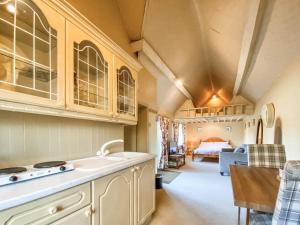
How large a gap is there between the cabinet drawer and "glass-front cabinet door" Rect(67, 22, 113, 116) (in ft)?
2.13

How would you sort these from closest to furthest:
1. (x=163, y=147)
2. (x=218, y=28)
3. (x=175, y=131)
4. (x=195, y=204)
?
1. (x=195, y=204)
2. (x=218, y=28)
3. (x=163, y=147)
4. (x=175, y=131)

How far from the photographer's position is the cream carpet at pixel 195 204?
92.1 inches

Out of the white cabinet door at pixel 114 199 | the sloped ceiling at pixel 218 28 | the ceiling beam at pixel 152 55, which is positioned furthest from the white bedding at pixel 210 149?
the white cabinet door at pixel 114 199

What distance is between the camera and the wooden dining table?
109cm

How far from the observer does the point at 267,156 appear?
7.52ft

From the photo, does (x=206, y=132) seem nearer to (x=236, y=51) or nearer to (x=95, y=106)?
(x=236, y=51)

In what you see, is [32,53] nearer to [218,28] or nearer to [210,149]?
[218,28]

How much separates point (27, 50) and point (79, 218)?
3.83 ft

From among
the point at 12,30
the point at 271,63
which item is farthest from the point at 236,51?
the point at 12,30

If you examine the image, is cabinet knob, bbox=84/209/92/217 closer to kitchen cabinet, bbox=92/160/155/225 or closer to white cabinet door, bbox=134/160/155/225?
kitchen cabinet, bbox=92/160/155/225

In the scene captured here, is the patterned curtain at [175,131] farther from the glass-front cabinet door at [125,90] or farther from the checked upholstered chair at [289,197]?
the checked upholstered chair at [289,197]

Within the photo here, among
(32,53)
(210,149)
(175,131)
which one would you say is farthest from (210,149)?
(32,53)

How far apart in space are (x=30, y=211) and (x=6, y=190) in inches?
6.4

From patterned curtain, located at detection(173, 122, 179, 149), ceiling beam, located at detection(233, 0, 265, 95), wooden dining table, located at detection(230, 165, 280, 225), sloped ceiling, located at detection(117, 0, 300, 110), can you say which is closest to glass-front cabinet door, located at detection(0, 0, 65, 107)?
wooden dining table, located at detection(230, 165, 280, 225)
